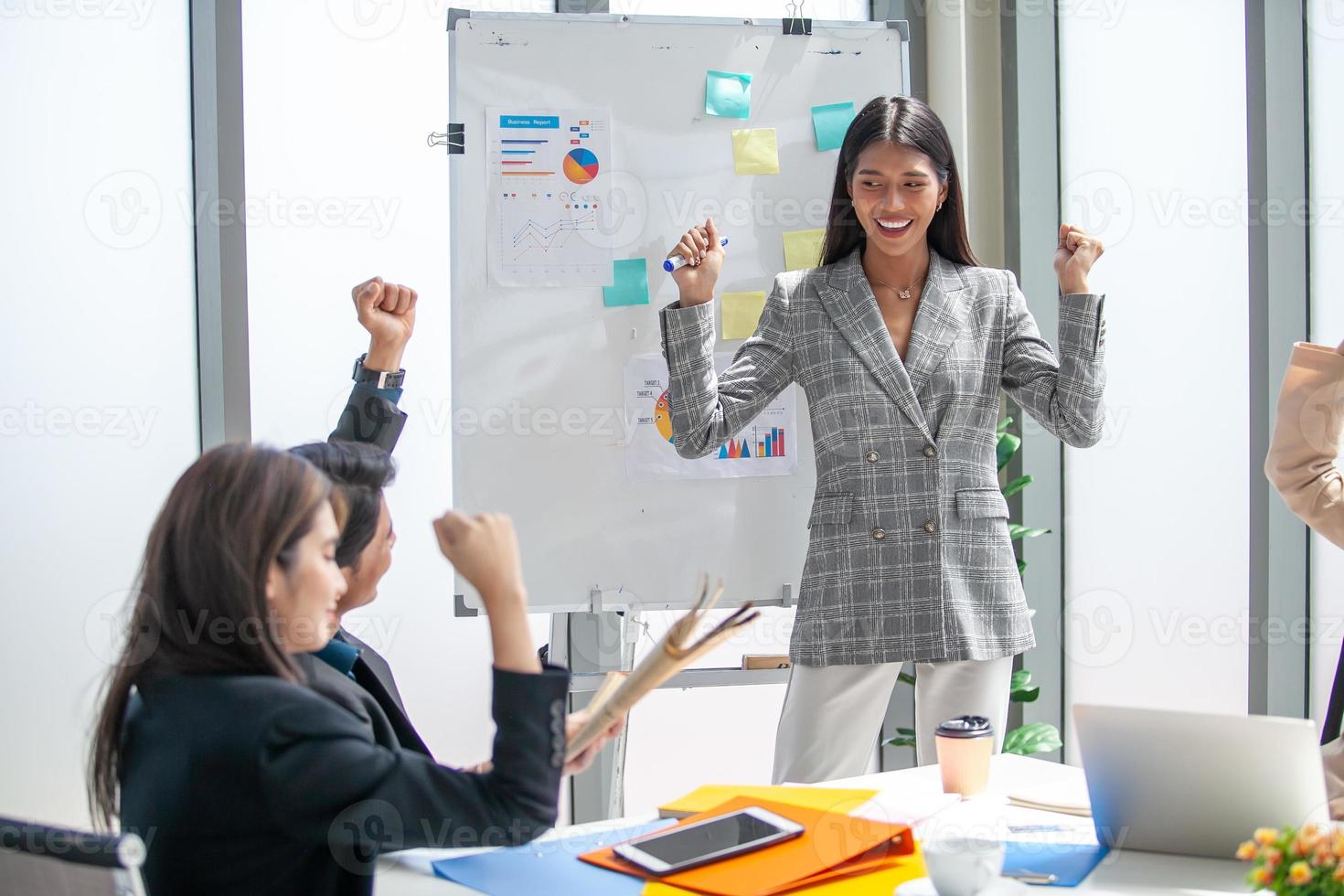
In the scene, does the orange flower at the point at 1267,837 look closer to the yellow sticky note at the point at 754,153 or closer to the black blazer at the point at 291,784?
the black blazer at the point at 291,784

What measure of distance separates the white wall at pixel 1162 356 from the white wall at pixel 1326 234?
162 millimetres

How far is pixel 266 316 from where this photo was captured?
2.91 m

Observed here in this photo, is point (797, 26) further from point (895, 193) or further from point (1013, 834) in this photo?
point (1013, 834)

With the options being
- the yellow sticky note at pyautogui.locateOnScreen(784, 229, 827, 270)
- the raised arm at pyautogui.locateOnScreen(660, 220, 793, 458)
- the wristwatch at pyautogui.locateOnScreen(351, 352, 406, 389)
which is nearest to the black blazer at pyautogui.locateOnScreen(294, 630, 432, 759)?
the wristwatch at pyautogui.locateOnScreen(351, 352, 406, 389)

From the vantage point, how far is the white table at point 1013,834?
46.0 inches

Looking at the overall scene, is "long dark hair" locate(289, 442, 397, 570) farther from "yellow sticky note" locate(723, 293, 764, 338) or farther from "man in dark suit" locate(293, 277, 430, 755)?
"yellow sticky note" locate(723, 293, 764, 338)

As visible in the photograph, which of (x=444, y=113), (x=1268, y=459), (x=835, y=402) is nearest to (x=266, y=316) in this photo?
(x=444, y=113)

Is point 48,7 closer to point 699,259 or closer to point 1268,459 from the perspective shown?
point 699,259

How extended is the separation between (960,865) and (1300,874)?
282mm

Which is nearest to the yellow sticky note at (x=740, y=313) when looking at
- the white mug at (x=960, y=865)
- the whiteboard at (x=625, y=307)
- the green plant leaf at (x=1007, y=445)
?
the whiteboard at (x=625, y=307)

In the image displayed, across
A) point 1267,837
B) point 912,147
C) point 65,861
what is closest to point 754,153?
point 912,147

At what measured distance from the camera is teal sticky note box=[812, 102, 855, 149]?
262 centimetres

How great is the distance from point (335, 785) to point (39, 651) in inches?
77.8

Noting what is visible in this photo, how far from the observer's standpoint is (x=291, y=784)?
1062 mm
